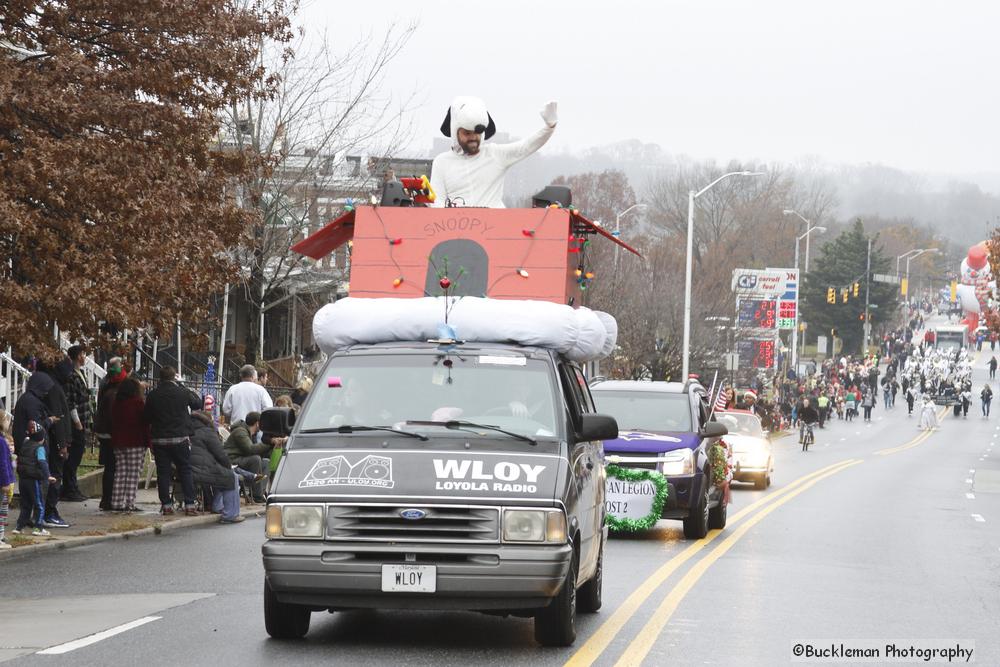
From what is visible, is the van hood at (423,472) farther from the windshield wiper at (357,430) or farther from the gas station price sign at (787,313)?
the gas station price sign at (787,313)

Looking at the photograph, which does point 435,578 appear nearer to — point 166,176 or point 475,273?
point 475,273

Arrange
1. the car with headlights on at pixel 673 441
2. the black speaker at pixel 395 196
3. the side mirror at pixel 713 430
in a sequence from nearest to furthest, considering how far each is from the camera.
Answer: the black speaker at pixel 395 196 < the car with headlights on at pixel 673 441 < the side mirror at pixel 713 430

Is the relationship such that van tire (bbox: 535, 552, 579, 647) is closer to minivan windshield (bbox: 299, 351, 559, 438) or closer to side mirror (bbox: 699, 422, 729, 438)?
minivan windshield (bbox: 299, 351, 559, 438)

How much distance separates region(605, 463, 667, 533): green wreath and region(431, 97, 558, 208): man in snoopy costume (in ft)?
16.1

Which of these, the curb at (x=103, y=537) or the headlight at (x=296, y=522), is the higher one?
the headlight at (x=296, y=522)

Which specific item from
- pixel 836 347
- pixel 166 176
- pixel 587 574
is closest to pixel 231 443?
pixel 166 176

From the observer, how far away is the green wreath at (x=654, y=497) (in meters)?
17.4

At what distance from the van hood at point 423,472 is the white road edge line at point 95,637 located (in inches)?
61.2

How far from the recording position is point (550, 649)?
31.4 ft

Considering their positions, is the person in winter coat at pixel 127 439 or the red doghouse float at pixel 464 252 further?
the person in winter coat at pixel 127 439

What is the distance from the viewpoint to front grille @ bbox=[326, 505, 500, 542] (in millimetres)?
9016

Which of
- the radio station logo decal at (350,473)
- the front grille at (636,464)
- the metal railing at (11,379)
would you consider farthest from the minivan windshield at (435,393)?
the metal railing at (11,379)

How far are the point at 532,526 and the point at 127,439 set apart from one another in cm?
1118

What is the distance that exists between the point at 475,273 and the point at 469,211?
52cm
